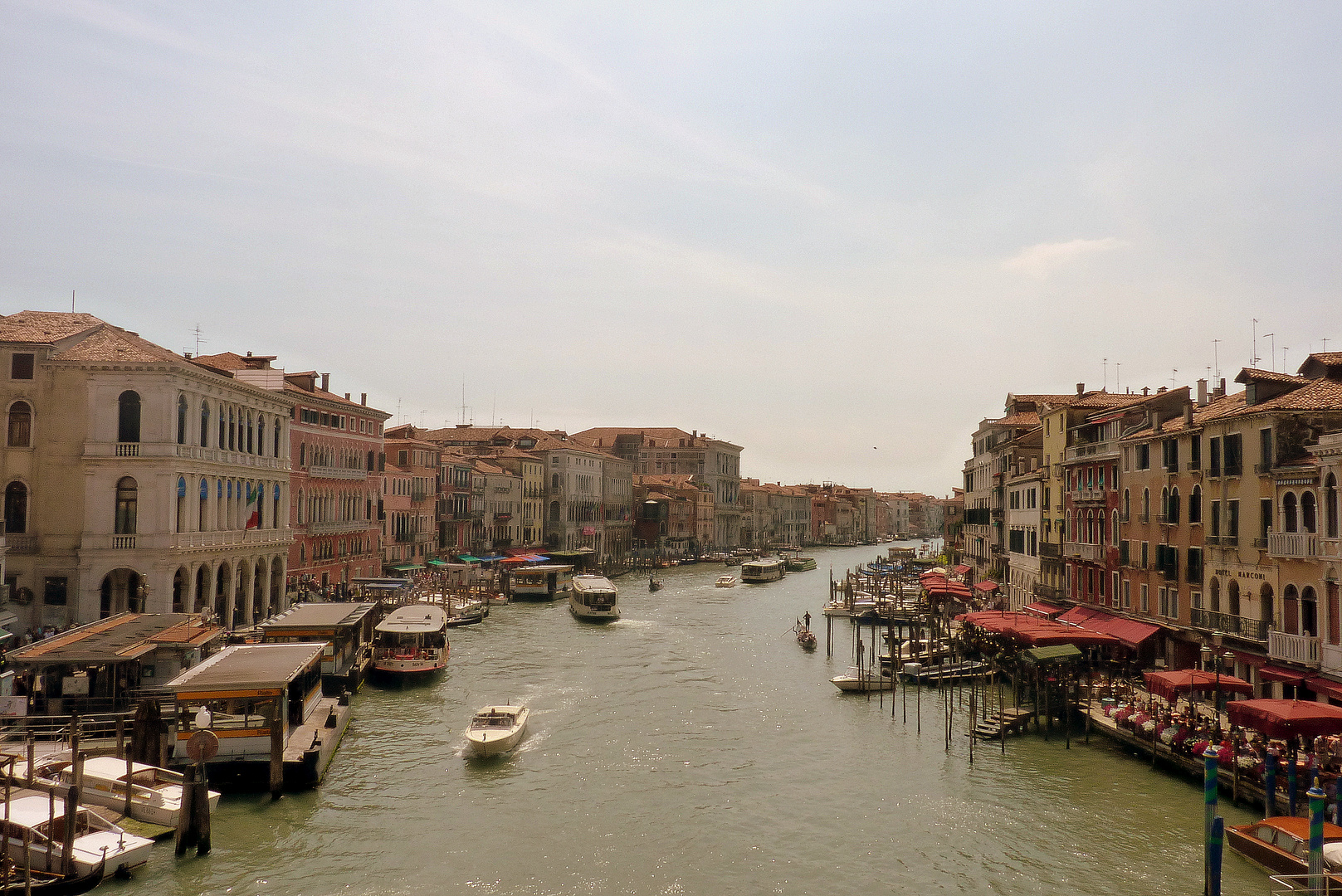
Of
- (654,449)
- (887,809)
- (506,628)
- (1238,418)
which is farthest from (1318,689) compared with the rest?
(654,449)

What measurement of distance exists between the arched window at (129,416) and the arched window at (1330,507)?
29709 mm

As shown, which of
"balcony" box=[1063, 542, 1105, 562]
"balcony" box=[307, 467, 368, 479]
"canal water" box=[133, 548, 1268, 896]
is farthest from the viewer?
"balcony" box=[307, 467, 368, 479]

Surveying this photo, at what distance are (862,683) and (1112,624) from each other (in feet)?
24.7

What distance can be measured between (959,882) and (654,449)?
3784 inches

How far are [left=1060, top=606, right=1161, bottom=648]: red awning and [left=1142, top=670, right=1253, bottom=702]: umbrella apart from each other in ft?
17.9

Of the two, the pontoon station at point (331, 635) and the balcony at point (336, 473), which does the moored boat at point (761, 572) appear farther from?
the pontoon station at point (331, 635)

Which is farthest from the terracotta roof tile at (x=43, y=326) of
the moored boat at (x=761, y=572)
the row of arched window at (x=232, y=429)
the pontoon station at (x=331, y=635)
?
the moored boat at (x=761, y=572)

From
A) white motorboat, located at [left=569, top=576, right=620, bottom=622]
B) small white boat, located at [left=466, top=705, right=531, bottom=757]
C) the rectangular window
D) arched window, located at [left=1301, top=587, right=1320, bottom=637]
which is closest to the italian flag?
the rectangular window

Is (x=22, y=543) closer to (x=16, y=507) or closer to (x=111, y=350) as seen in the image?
(x=16, y=507)

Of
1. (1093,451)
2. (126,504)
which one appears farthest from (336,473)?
(1093,451)

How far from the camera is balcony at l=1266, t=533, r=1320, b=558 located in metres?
19.8

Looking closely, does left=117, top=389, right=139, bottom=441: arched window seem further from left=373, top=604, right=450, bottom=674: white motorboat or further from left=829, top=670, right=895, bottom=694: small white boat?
left=829, top=670, right=895, bottom=694: small white boat

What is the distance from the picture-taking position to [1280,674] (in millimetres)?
20516

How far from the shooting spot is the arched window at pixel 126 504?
2834 centimetres
